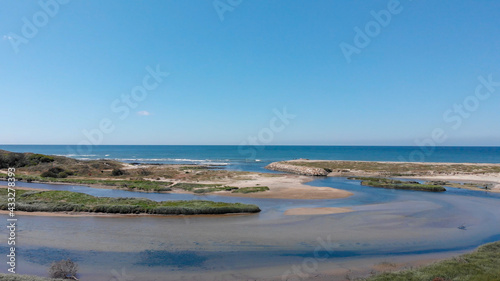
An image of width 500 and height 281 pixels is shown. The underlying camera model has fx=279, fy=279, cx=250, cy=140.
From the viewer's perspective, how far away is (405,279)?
40.4 feet

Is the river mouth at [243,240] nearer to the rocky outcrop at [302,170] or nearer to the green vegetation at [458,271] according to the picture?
the green vegetation at [458,271]

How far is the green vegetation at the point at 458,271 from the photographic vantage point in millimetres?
12234

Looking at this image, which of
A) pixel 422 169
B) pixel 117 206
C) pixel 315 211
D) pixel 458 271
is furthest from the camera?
pixel 422 169

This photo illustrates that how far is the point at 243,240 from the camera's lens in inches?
741

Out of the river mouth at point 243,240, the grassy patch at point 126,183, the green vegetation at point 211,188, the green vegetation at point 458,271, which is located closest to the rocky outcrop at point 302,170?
the green vegetation at point 211,188

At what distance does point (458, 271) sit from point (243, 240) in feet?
38.4

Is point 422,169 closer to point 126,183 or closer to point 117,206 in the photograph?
point 126,183

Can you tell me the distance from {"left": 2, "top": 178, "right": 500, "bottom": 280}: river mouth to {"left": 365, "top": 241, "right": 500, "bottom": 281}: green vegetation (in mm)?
2563

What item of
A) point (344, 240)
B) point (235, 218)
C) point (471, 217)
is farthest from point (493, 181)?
point (235, 218)

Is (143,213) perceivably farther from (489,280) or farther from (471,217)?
(471,217)

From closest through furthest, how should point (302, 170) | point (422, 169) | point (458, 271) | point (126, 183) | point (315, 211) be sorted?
point (458, 271) < point (315, 211) < point (126, 183) < point (422, 169) < point (302, 170)

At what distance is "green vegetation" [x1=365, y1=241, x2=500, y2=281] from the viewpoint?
12.2 metres

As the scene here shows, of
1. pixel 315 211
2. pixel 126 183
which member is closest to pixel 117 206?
pixel 315 211

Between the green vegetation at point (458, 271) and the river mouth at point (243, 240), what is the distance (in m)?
2.56
